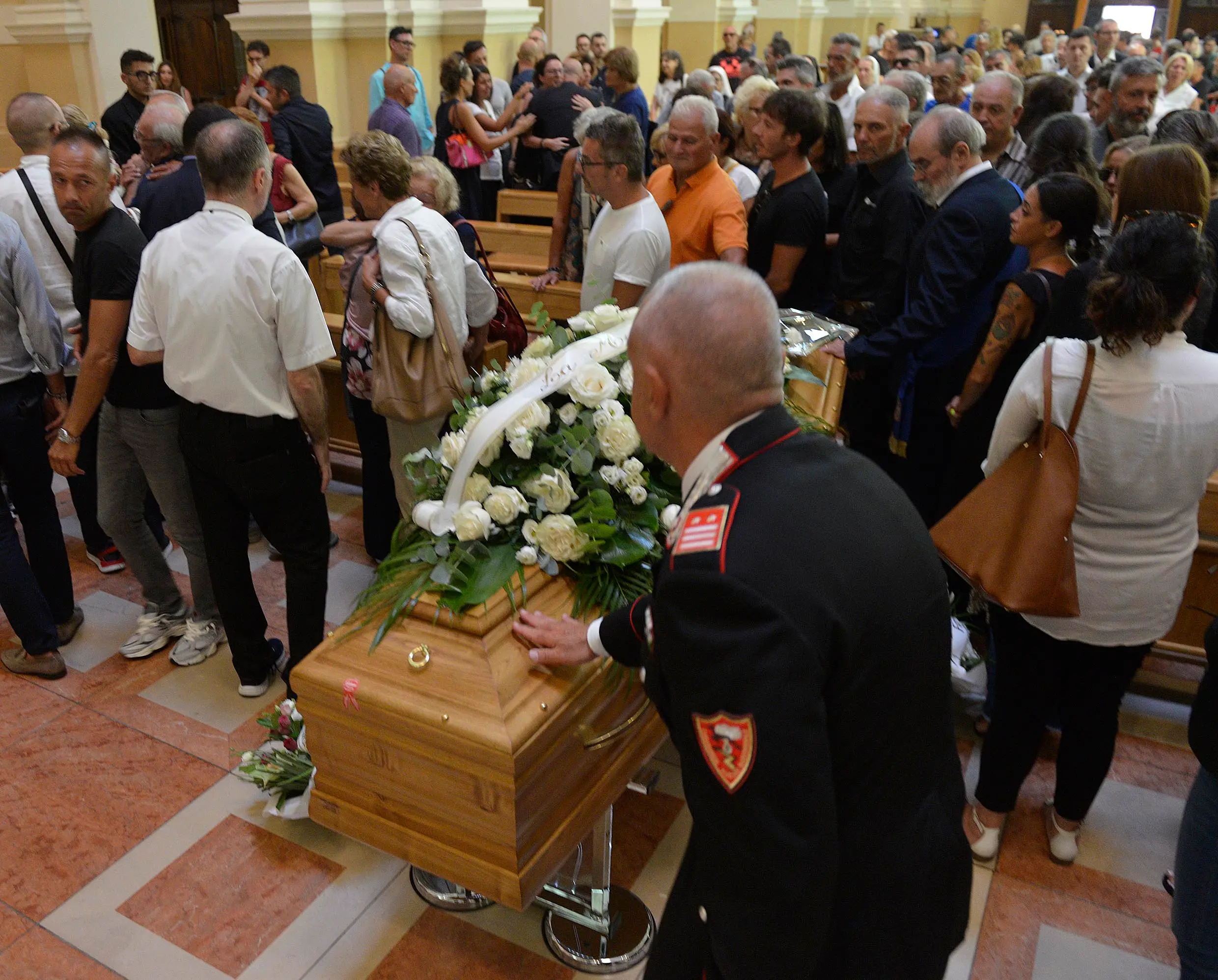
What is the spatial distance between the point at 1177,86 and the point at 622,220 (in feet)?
23.4

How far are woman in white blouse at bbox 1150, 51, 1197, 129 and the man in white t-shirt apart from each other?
6.27 m

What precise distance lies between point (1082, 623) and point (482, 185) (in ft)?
20.9

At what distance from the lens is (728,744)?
3.91 ft

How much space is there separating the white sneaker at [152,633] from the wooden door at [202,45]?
31.6 ft

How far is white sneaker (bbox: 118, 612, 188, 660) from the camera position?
3.61 m

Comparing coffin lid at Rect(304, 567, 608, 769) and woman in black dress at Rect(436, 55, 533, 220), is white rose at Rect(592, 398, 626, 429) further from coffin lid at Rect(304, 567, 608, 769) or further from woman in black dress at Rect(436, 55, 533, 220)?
woman in black dress at Rect(436, 55, 533, 220)

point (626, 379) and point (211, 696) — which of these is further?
point (211, 696)

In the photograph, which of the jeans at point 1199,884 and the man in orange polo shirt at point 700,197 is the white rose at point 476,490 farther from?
the man in orange polo shirt at point 700,197

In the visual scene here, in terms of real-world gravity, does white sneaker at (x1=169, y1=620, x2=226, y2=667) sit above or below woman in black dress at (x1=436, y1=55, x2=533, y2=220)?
below

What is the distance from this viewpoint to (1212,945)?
195 cm

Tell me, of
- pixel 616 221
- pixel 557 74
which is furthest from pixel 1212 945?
pixel 557 74

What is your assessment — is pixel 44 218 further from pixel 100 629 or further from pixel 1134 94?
pixel 1134 94

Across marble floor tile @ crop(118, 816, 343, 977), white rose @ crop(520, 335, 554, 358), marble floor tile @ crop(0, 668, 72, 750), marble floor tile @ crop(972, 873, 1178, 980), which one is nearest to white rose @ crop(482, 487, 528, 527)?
white rose @ crop(520, 335, 554, 358)

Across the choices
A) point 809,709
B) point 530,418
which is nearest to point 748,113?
point 530,418
